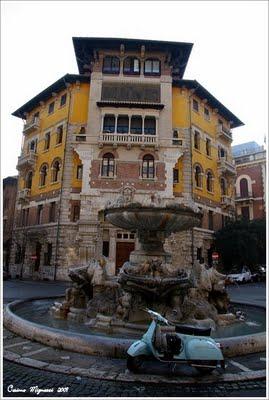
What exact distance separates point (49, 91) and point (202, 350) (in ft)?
92.4

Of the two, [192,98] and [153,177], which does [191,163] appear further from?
[192,98]

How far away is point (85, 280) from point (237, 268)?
71.9 feet

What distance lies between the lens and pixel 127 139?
2338 centimetres

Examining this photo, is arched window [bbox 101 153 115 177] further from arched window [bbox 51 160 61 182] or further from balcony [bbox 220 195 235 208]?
balcony [bbox 220 195 235 208]

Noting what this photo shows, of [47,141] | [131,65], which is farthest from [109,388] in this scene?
[47,141]

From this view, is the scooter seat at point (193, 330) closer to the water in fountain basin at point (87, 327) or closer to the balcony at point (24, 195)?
the water in fountain basin at point (87, 327)

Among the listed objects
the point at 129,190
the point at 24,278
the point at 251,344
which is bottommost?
the point at 24,278

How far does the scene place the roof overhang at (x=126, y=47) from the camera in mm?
25062

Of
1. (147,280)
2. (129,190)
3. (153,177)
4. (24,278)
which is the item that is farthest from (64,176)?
(147,280)

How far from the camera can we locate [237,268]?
26.5m

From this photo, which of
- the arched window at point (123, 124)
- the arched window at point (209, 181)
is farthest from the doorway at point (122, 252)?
the arched window at point (209, 181)

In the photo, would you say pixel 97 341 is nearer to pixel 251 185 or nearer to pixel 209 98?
pixel 209 98

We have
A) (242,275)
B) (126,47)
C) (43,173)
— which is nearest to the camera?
(242,275)

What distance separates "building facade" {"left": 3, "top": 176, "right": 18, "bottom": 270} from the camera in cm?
3062
